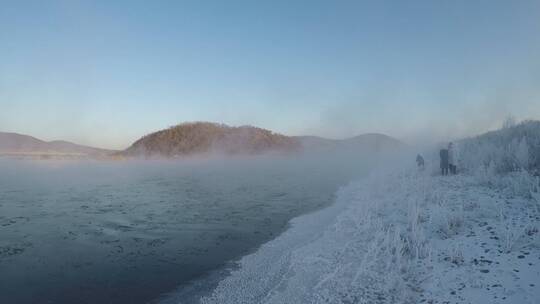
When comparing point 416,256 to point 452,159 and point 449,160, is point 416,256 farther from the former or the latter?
point 452,159

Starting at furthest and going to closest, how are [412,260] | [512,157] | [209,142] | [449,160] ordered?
[209,142] → [449,160] → [512,157] → [412,260]

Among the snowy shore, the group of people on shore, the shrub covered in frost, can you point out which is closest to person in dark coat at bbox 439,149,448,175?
the group of people on shore

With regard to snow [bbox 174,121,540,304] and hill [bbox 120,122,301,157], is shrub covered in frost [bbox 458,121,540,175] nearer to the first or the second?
snow [bbox 174,121,540,304]

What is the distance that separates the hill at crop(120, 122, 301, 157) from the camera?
362ft

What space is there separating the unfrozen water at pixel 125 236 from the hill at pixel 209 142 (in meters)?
83.5

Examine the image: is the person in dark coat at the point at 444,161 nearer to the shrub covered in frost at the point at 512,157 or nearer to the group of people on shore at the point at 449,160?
the group of people on shore at the point at 449,160

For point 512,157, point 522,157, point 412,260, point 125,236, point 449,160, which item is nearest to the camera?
point 412,260

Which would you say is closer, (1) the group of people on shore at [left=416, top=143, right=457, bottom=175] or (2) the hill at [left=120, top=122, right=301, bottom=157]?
(1) the group of people on shore at [left=416, top=143, right=457, bottom=175]

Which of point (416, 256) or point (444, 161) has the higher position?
point (444, 161)

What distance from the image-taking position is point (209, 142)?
115812 millimetres

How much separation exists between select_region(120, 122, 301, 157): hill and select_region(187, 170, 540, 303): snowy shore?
316ft

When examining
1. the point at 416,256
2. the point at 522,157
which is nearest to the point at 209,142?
the point at 522,157

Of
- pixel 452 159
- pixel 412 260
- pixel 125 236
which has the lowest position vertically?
pixel 125 236

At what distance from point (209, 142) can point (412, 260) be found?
109884 mm
